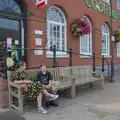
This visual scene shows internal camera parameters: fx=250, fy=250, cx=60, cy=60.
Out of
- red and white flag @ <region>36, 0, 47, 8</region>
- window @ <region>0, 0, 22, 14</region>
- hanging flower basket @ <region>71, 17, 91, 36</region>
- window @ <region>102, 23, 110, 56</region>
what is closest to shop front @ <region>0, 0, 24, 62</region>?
window @ <region>0, 0, 22, 14</region>

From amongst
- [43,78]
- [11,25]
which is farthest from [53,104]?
[11,25]

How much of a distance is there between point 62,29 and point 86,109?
6015 mm

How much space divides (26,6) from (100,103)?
4.63 meters

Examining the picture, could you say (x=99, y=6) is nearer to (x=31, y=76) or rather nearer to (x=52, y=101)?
(x=31, y=76)

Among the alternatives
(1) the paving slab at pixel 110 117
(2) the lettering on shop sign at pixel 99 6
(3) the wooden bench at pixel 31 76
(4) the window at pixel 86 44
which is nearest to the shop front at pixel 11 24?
(3) the wooden bench at pixel 31 76

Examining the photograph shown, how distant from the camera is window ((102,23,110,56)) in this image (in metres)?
15.2

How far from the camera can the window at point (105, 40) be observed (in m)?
15.2

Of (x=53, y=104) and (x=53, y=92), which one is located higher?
(x=53, y=92)

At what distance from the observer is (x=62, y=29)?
1146 cm

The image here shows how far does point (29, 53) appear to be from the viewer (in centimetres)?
942

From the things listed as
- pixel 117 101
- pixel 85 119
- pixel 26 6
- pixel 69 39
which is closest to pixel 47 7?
pixel 26 6

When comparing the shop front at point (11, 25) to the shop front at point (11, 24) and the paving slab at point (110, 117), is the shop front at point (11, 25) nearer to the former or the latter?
the shop front at point (11, 24)

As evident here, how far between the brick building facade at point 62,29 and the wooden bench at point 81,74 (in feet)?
6.00

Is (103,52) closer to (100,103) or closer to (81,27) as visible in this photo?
(81,27)
